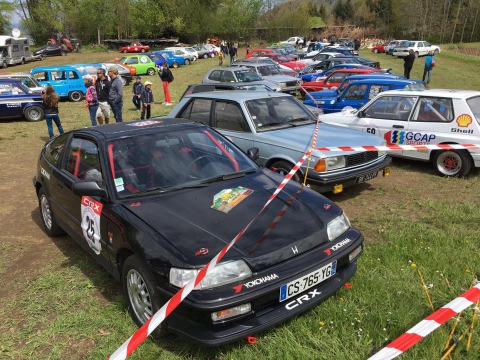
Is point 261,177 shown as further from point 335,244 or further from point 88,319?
point 88,319

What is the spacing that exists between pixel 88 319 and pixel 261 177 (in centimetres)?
206

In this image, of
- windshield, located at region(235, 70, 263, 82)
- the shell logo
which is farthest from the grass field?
windshield, located at region(235, 70, 263, 82)

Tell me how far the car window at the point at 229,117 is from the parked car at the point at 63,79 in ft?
46.2

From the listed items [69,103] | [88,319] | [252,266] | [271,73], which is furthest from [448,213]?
[69,103]

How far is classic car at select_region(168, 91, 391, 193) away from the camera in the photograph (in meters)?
5.62

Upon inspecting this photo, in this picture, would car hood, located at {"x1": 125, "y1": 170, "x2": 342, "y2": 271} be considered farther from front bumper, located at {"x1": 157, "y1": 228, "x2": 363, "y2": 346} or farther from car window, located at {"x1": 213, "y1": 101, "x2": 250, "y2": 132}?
car window, located at {"x1": 213, "y1": 101, "x2": 250, "y2": 132}

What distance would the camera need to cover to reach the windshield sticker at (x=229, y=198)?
3.38 meters

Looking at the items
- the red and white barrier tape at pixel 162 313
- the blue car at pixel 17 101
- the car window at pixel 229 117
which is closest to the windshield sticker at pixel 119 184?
the red and white barrier tape at pixel 162 313

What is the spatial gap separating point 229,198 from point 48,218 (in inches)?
117

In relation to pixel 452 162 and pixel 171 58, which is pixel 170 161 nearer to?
pixel 452 162

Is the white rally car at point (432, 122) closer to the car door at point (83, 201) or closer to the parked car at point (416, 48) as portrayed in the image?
the car door at point (83, 201)

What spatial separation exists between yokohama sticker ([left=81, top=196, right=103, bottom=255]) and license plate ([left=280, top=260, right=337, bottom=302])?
1.83m

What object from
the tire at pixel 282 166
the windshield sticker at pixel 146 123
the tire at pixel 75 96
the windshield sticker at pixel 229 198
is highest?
the windshield sticker at pixel 146 123

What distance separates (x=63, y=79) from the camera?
60.4ft
